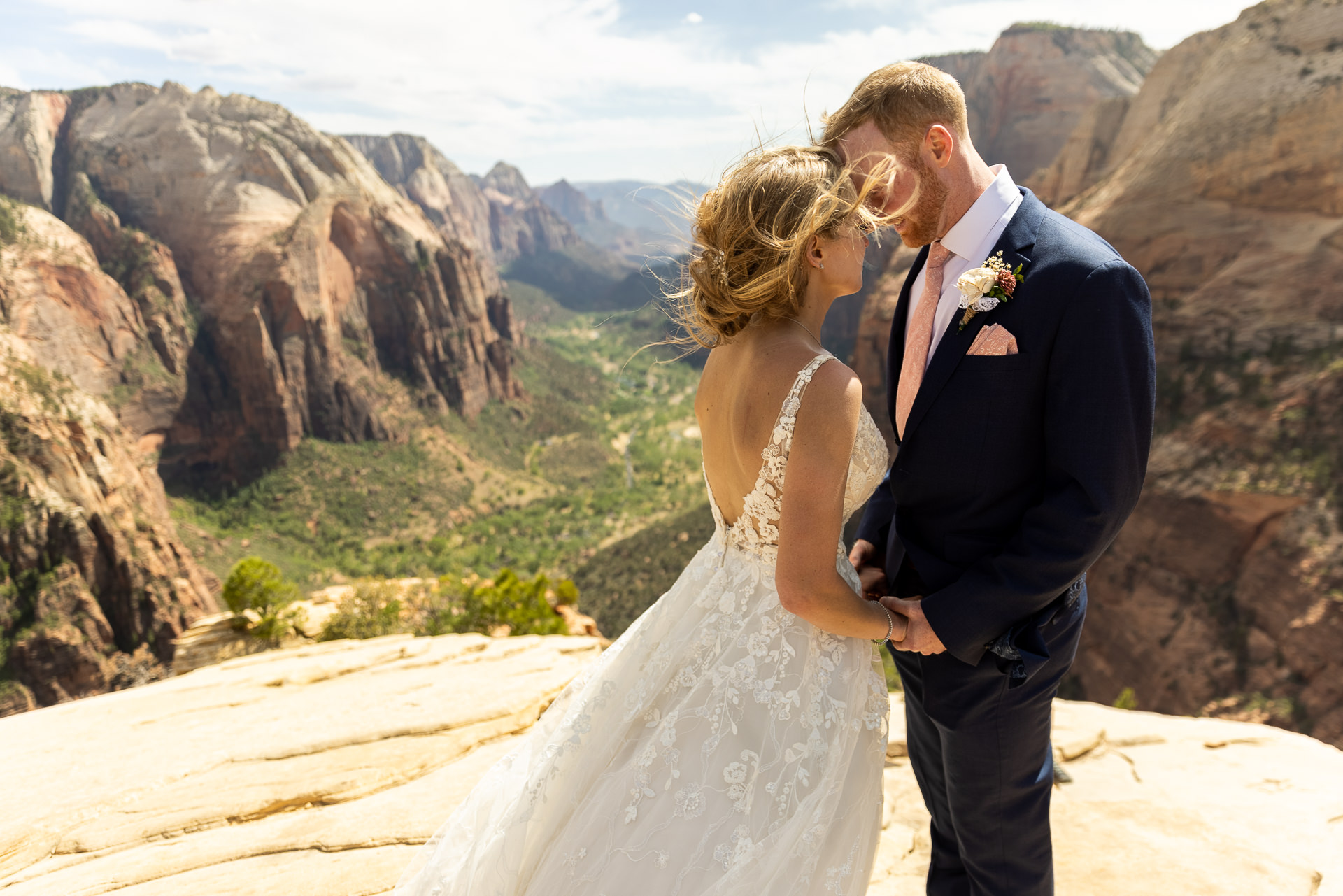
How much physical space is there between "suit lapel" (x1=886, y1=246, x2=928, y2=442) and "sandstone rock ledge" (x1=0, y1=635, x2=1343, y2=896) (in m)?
3.19

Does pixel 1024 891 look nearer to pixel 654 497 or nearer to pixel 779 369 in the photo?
pixel 779 369

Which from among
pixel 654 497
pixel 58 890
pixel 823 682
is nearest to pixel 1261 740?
pixel 823 682

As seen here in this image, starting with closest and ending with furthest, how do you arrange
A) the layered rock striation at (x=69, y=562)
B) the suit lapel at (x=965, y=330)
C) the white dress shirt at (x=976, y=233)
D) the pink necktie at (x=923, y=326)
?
the suit lapel at (x=965, y=330)
the white dress shirt at (x=976, y=233)
the pink necktie at (x=923, y=326)
the layered rock striation at (x=69, y=562)

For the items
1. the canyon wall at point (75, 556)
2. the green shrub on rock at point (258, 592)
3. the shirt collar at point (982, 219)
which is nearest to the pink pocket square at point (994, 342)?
the shirt collar at point (982, 219)

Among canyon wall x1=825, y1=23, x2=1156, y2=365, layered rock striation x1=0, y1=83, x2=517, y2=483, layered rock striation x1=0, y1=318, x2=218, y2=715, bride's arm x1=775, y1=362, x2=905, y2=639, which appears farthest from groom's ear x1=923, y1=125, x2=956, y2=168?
canyon wall x1=825, y1=23, x2=1156, y2=365

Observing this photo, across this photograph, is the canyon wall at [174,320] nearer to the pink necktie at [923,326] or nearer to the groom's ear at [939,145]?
the pink necktie at [923,326]


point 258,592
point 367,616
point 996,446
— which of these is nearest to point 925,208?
point 996,446

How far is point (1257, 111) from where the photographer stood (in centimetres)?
3078

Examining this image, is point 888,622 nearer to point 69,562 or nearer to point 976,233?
point 976,233

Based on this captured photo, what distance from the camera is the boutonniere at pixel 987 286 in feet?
8.89

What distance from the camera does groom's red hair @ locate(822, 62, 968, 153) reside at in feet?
9.39

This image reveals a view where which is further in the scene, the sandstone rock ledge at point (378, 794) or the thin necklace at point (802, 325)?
the sandstone rock ledge at point (378, 794)

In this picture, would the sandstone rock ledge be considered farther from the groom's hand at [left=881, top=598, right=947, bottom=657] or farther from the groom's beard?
the groom's beard

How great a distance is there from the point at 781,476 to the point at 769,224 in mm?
1028
